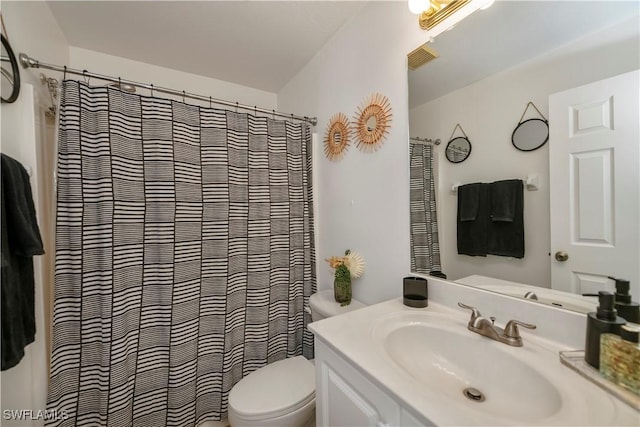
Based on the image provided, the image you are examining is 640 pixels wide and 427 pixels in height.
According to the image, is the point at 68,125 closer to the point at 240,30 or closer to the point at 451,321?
the point at 240,30

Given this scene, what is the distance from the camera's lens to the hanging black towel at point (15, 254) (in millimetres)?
771

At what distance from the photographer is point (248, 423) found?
3.44 ft

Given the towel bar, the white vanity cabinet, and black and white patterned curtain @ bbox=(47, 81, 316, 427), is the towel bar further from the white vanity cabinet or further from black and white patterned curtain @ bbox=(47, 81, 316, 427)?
black and white patterned curtain @ bbox=(47, 81, 316, 427)

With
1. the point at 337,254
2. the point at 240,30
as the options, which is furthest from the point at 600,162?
the point at 240,30

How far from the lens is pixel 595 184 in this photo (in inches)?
26.6

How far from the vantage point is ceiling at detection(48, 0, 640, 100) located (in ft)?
2.56

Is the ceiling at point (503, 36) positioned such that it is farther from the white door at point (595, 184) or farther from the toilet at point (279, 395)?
the toilet at point (279, 395)

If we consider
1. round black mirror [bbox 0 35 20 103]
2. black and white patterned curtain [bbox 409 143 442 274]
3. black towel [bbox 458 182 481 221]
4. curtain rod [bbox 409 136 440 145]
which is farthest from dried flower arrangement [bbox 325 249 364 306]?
round black mirror [bbox 0 35 20 103]

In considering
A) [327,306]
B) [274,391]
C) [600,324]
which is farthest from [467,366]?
[274,391]

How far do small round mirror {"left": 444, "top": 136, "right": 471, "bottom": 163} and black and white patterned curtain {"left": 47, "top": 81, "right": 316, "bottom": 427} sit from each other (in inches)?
37.6

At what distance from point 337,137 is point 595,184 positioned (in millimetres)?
1168

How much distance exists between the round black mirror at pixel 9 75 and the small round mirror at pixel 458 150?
5.48 ft

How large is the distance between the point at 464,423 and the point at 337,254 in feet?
3.81

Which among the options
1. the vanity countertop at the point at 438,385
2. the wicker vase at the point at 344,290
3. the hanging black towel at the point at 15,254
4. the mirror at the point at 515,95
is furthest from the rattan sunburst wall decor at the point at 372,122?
the hanging black towel at the point at 15,254
